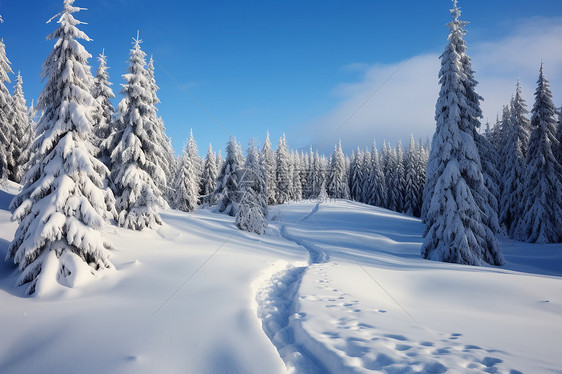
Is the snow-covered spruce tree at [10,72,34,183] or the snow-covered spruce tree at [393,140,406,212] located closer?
the snow-covered spruce tree at [10,72,34,183]

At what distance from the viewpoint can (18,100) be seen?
125 feet

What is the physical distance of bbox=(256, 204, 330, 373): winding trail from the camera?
17.9 ft

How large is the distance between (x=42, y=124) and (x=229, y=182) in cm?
2874

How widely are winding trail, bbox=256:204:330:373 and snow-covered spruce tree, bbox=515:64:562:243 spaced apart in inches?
1092

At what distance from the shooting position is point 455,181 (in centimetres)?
1831

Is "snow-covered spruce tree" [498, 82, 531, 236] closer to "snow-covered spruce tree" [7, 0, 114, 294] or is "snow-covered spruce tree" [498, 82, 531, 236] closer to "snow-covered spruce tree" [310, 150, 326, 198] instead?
"snow-covered spruce tree" [7, 0, 114, 294]

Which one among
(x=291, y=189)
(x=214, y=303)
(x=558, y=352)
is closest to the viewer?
(x=558, y=352)

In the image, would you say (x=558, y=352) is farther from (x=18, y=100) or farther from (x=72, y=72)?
(x=18, y=100)

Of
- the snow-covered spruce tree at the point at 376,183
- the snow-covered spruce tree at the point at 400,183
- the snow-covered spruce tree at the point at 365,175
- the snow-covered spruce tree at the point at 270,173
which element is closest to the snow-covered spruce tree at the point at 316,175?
the snow-covered spruce tree at the point at 365,175

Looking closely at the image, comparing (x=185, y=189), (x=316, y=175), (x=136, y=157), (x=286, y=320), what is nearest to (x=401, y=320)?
(x=286, y=320)

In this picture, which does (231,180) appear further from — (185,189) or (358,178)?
(358,178)

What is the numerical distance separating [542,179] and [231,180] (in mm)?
33979

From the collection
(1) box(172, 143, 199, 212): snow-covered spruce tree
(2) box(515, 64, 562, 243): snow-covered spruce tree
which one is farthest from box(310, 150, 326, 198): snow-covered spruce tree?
(2) box(515, 64, 562, 243): snow-covered spruce tree

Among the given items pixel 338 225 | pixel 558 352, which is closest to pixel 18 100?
pixel 338 225
